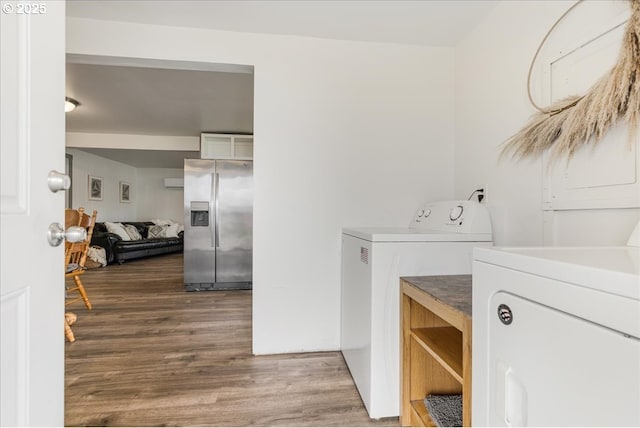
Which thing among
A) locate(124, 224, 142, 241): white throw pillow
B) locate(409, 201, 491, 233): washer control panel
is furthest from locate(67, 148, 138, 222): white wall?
locate(409, 201, 491, 233): washer control panel

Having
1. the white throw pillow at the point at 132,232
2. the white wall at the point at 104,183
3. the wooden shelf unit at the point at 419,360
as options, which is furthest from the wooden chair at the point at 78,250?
the white wall at the point at 104,183

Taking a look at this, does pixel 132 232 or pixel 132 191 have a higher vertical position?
pixel 132 191

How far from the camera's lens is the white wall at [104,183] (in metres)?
5.86

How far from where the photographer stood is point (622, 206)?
1054mm

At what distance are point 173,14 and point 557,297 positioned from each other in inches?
89.0

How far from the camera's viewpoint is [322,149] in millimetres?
2080

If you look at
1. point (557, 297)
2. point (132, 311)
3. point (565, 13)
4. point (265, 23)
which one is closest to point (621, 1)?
point (565, 13)

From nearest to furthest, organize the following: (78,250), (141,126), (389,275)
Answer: (389,275) → (78,250) → (141,126)

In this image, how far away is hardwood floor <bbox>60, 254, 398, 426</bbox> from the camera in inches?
57.2

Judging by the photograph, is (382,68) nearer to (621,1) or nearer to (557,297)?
(621,1)

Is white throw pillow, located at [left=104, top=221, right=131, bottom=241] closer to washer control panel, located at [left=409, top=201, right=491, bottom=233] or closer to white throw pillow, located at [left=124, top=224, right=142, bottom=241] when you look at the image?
white throw pillow, located at [left=124, top=224, right=142, bottom=241]

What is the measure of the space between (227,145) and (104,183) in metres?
3.61

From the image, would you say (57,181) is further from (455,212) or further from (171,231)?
(171,231)

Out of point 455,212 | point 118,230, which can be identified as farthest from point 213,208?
point 455,212
